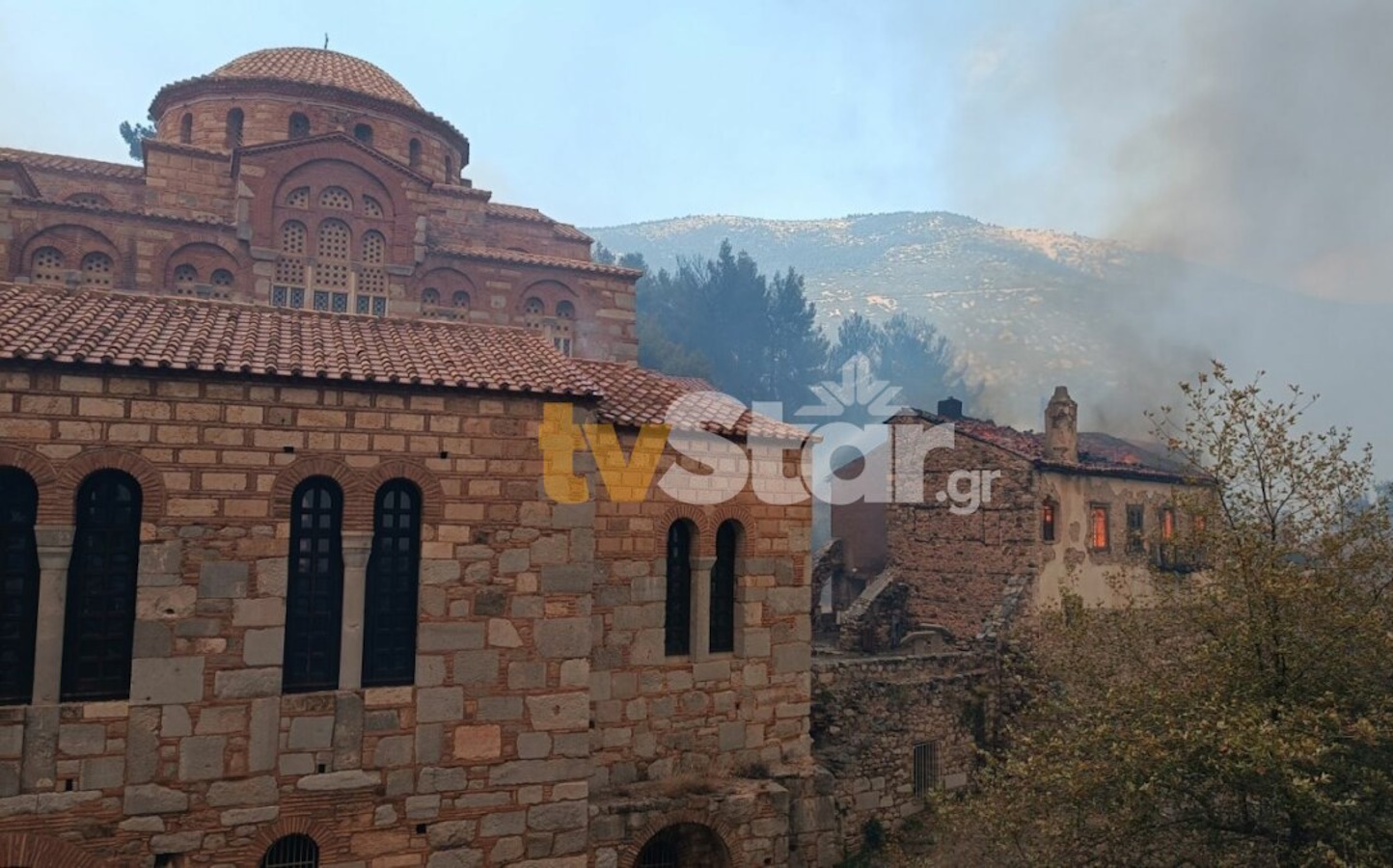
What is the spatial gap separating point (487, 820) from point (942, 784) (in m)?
11.3

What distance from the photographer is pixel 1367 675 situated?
33.1 feet

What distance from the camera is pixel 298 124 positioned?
1073 inches

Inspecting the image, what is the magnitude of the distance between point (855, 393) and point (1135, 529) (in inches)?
1902

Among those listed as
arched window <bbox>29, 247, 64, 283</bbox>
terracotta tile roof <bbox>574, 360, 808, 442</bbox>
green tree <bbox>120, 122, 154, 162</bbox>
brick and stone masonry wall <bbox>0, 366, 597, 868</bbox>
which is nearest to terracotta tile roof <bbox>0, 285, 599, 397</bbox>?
brick and stone masonry wall <bbox>0, 366, 597, 868</bbox>

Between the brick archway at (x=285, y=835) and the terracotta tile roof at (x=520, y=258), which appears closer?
the brick archway at (x=285, y=835)

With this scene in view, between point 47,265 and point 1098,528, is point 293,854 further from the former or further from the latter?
point 1098,528

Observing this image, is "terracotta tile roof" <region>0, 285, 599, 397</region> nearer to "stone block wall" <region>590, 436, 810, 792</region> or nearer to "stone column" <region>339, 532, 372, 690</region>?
"stone column" <region>339, 532, 372, 690</region>

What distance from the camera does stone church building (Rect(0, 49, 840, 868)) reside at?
9125mm

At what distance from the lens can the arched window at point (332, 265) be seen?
983 inches

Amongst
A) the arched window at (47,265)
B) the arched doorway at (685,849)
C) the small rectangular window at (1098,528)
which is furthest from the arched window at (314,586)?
the small rectangular window at (1098,528)

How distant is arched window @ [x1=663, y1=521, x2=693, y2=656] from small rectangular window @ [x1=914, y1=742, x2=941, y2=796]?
7.73m

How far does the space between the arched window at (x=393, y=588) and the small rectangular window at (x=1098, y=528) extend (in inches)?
786

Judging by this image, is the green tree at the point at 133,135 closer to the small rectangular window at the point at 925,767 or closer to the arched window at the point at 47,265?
the arched window at the point at 47,265

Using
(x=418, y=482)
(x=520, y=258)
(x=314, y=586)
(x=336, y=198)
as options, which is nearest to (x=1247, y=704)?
(x=418, y=482)
